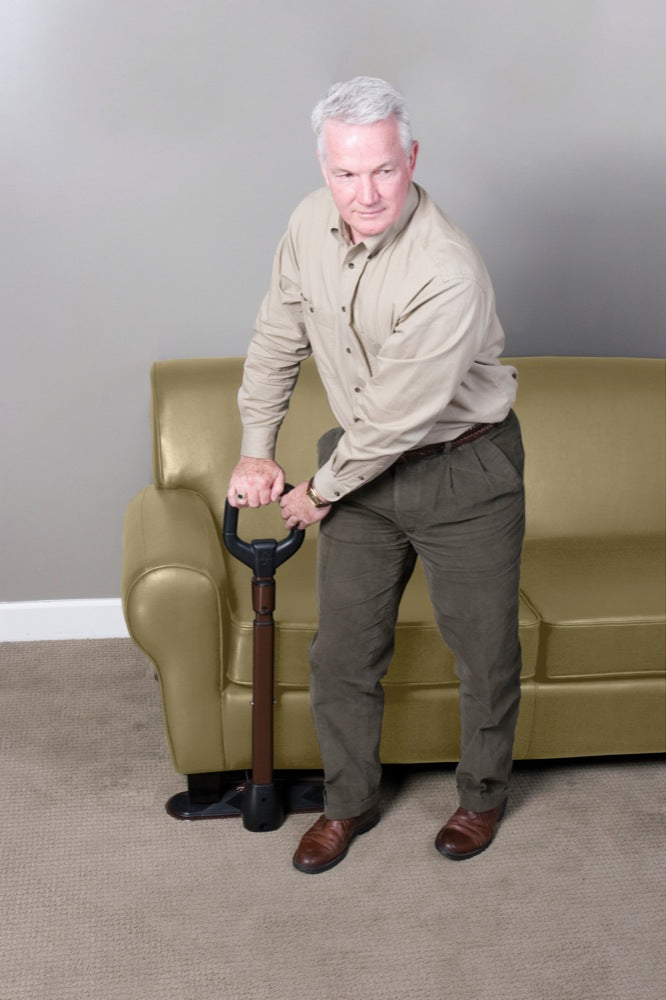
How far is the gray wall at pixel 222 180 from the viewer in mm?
2770

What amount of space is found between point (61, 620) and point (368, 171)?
1.92m

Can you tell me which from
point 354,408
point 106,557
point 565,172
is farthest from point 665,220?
point 106,557

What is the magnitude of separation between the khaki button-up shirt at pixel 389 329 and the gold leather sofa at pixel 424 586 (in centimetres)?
47

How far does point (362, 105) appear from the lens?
1.70 meters

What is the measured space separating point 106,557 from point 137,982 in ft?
4.89

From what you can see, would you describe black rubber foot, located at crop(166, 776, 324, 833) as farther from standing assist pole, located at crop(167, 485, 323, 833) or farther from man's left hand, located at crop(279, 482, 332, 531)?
man's left hand, located at crop(279, 482, 332, 531)

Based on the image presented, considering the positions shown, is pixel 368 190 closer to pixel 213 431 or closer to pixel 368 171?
pixel 368 171

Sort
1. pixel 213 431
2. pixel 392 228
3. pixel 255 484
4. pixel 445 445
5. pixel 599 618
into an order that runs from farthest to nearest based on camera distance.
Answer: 1. pixel 213 431
2. pixel 599 618
3. pixel 255 484
4. pixel 445 445
5. pixel 392 228

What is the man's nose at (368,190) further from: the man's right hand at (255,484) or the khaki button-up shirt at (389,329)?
the man's right hand at (255,484)

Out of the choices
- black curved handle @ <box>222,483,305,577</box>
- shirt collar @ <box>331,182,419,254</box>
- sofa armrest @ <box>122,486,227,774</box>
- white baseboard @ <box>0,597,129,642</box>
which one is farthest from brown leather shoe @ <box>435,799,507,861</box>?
white baseboard @ <box>0,597,129,642</box>

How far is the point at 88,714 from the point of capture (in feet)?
9.21

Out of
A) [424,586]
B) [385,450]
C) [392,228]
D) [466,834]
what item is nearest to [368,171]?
[392,228]

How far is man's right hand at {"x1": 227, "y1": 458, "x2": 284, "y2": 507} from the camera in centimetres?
213

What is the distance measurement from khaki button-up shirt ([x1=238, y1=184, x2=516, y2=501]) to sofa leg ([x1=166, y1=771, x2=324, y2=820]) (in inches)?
31.6
